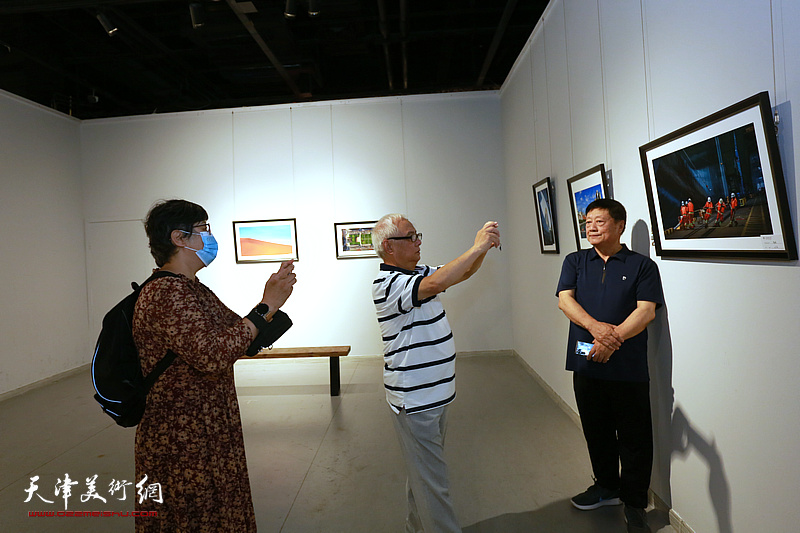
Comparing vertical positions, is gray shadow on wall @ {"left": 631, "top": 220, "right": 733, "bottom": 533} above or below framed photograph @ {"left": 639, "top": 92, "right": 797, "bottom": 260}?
below

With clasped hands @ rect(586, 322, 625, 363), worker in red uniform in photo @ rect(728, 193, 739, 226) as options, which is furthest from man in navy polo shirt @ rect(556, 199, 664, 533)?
worker in red uniform in photo @ rect(728, 193, 739, 226)

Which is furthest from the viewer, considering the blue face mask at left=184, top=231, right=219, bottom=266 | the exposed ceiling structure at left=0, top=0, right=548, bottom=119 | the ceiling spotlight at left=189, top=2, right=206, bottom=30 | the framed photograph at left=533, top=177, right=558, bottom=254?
the exposed ceiling structure at left=0, top=0, right=548, bottom=119

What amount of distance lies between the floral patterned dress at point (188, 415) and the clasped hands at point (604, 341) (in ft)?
6.05

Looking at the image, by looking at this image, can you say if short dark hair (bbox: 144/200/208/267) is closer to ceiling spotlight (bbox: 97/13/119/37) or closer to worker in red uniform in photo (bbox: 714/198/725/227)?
worker in red uniform in photo (bbox: 714/198/725/227)

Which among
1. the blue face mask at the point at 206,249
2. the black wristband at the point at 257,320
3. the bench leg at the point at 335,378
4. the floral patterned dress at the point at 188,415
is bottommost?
the bench leg at the point at 335,378

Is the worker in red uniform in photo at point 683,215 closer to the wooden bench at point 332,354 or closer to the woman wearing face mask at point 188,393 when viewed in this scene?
the woman wearing face mask at point 188,393

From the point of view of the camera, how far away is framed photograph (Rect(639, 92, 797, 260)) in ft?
5.75

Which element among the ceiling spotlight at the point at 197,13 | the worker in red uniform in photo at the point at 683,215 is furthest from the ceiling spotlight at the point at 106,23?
the worker in red uniform in photo at the point at 683,215

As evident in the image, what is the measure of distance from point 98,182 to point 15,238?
159 centimetres

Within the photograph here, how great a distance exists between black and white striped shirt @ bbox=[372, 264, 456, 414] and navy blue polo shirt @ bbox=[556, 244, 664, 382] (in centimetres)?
99

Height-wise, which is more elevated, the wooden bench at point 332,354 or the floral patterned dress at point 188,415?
the floral patterned dress at point 188,415

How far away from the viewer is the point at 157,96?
25.1 feet

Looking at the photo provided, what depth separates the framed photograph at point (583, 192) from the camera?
336 centimetres

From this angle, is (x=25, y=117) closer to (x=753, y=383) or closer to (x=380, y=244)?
(x=380, y=244)
